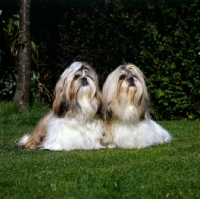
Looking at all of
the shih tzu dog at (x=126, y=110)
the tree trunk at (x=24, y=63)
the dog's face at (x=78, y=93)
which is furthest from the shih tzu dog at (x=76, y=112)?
the tree trunk at (x=24, y=63)

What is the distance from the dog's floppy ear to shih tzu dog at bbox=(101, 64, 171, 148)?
21.3 inches

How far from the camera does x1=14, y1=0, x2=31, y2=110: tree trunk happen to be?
12914mm

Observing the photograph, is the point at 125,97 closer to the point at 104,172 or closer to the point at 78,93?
the point at 78,93

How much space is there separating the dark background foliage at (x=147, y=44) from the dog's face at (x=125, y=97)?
458cm

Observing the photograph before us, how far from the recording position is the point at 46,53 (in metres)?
14.7

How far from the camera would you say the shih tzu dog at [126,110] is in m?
8.08

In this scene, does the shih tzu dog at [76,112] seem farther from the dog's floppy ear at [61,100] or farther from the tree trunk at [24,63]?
the tree trunk at [24,63]

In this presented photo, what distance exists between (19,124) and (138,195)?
717cm

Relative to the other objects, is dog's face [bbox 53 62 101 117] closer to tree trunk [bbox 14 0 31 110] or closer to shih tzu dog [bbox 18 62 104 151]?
shih tzu dog [bbox 18 62 104 151]

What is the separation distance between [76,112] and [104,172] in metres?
1.93

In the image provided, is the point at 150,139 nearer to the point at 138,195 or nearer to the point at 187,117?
the point at 138,195

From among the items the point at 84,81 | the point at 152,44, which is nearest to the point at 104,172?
the point at 84,81

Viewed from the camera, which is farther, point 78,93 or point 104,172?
point 78,93

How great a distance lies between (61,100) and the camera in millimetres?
8094
